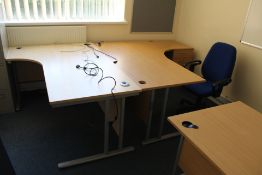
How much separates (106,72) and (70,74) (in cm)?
36

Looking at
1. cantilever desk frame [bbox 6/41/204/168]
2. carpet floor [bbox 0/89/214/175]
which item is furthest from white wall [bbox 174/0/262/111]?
carpet floor [bbox 0/89/214/175]

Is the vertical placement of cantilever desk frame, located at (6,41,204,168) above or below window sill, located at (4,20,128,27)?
below

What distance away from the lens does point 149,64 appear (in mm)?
2705

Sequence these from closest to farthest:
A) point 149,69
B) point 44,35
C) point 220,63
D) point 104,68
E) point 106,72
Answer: point 106,72, point 104,68, point 149,69, point 220,63, point 44,35

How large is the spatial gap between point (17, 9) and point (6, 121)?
145cm

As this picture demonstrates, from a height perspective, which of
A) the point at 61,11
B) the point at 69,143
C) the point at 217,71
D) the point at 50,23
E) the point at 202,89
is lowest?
the point at 69,143

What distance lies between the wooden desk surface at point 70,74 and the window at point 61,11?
1.40 feet

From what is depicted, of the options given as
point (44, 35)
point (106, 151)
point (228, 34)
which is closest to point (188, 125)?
point (106, 151)

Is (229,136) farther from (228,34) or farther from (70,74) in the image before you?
(228,34)

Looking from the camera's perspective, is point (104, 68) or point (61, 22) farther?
point (61, 22)

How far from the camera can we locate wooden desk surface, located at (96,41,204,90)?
229cm

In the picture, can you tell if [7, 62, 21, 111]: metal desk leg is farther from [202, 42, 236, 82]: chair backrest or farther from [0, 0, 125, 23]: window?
[202, 42, 236, 82]: chair backrest

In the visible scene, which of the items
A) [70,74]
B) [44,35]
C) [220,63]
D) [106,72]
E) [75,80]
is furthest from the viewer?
[44,35]

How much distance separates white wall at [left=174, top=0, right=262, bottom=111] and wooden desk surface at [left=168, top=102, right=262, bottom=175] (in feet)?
4.17
